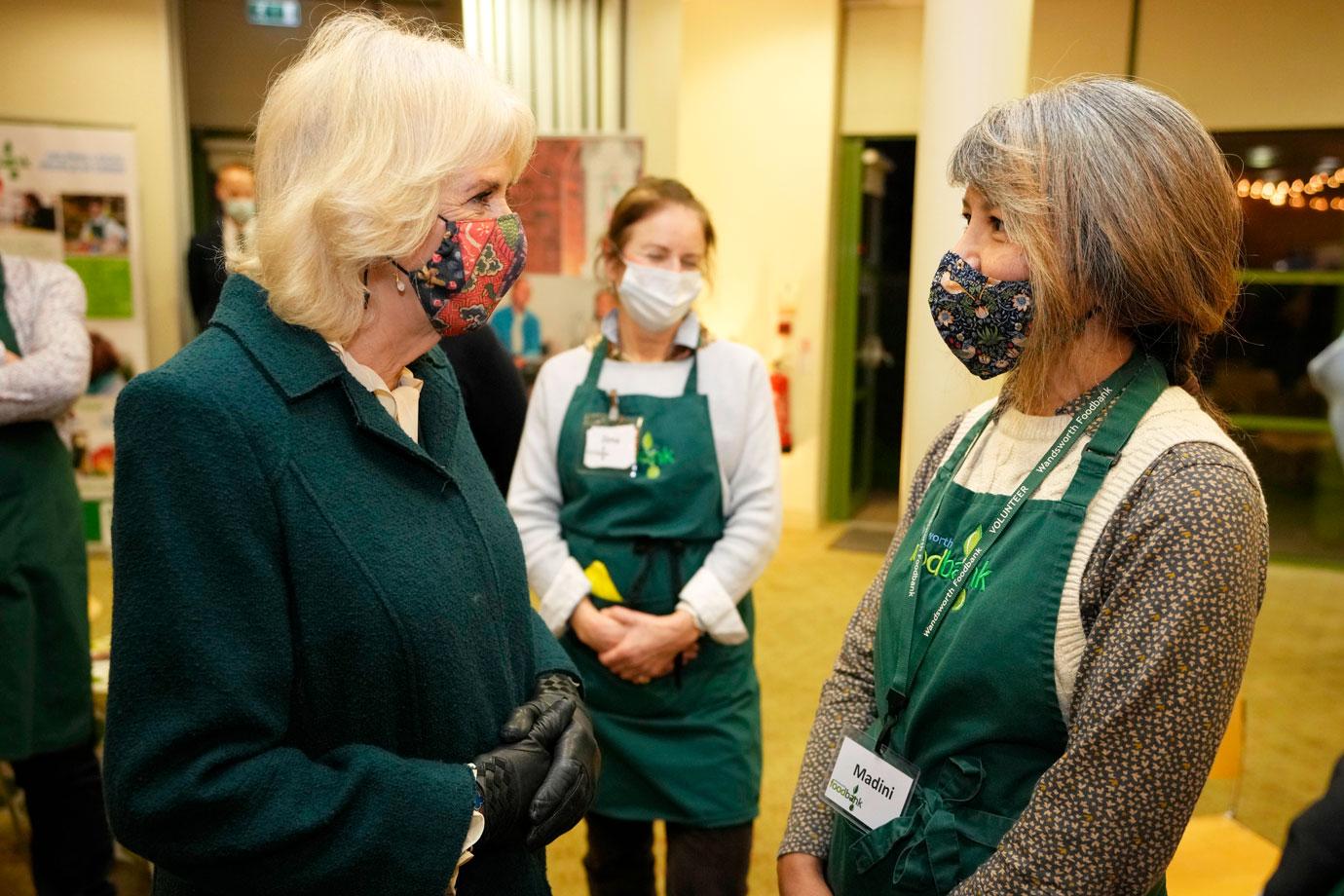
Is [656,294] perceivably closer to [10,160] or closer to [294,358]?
[294,358]

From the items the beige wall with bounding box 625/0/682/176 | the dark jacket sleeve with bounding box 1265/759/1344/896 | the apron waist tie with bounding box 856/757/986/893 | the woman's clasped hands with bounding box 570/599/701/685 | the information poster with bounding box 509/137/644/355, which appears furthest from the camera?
the beige wall with bounding box 625/0/682/176

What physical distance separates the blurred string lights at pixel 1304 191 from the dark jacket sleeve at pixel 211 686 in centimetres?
684

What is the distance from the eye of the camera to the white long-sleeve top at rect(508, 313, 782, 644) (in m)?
2.18

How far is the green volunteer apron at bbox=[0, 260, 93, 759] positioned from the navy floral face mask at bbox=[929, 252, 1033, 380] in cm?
216

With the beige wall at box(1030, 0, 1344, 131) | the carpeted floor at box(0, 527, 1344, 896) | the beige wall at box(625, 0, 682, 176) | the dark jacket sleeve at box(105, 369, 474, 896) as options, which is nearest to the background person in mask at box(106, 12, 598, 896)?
the dark jacket sleeve at box(105, 369, 474, 896)

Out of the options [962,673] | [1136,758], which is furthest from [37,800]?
[1136,758]

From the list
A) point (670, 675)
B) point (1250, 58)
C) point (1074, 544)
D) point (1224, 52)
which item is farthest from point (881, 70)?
point (1074, 544)

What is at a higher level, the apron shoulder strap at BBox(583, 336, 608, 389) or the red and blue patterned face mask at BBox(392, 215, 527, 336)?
the red and blue patterned face mask at BBox(392, 215, 527, 336)

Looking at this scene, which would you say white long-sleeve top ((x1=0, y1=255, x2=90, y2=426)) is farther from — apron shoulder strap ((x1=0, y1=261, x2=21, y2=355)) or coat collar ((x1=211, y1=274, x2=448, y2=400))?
coat collar ((x1=211, y1=274, x2=448, y2=400))

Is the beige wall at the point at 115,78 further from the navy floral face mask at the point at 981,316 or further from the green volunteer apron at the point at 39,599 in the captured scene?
the navy floral face mask at the point at 981,316

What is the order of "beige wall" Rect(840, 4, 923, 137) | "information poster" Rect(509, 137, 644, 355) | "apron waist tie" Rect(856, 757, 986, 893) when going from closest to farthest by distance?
"apron waist tie" Rect(856, 757, 986, 893)
"information poster" Rect(509, 137, 644, 355)
"beige wall" Rect(840, 4, 923, 137)

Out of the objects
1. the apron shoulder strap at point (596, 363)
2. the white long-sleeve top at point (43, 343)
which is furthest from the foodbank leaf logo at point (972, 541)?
the white long-sleeve top at point (43, 343)

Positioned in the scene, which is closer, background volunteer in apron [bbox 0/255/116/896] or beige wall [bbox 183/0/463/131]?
background volunteer in apron [bbox 0/255/116/896]

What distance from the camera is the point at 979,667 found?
1.18 m
